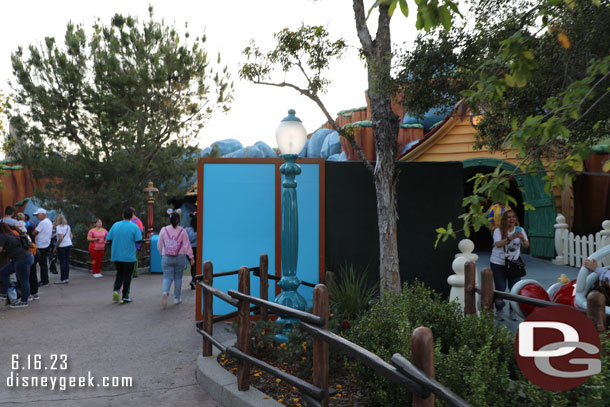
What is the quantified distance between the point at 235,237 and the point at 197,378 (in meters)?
2.82

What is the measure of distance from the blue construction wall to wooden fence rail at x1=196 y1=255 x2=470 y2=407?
1.43 meters

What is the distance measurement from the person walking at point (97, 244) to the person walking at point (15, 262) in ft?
11.3

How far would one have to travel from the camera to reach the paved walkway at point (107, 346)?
15.8 ft

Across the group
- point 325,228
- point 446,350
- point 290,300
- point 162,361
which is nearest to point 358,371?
point 446,350

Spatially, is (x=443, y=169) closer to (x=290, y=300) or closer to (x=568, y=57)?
(x=568, y=57)

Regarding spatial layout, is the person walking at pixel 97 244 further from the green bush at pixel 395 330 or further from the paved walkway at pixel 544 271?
the green bush at pixel 395 330

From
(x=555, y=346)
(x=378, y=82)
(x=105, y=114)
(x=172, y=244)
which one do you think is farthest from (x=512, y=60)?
(x=105, y=114)

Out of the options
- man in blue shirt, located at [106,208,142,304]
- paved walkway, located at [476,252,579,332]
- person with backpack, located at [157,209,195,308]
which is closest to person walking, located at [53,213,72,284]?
man in blue shirt, located at [106,208,142,304]

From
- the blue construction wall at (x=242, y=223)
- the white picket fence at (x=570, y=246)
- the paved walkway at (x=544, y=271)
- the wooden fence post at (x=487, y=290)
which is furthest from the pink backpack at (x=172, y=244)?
the white picket fence at (x=570, y=246)

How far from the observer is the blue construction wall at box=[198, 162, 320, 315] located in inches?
306

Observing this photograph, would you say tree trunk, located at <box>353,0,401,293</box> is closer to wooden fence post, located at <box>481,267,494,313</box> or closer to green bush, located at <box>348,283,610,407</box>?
green bush, located at <box>348,283,610,407</box>

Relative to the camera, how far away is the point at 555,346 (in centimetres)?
207

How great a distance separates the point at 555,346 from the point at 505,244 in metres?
5.51

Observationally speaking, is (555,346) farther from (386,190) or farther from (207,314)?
(386,190)
